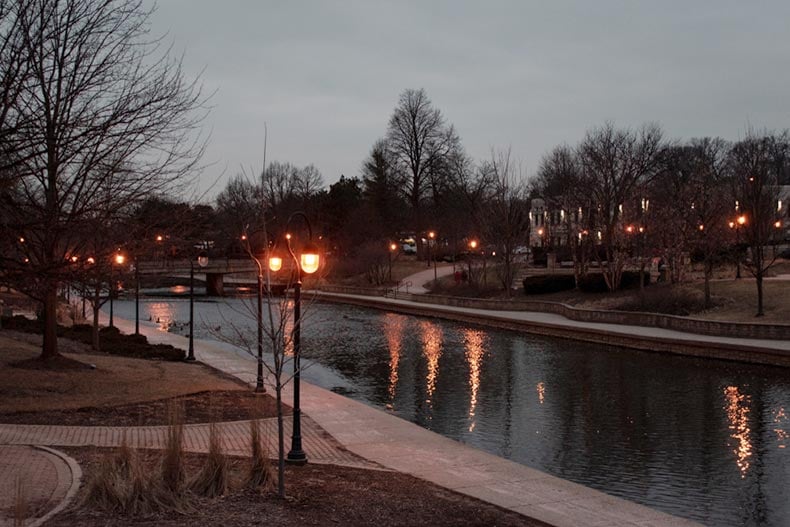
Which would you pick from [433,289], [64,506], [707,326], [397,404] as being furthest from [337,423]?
[433,289]

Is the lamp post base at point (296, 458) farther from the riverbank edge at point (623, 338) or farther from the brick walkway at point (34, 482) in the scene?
the riverbank edge at point (623, 338)

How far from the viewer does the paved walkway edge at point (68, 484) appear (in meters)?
7.76

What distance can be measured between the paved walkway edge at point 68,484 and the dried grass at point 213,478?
53.3 inches

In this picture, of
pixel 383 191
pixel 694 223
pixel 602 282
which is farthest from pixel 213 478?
pixel 383 191

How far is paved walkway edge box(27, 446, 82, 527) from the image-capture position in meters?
7.76

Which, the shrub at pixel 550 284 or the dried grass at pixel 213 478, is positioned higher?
the shrub at pixel 550 284

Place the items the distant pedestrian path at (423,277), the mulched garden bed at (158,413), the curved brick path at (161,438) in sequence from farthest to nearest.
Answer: the distant pedestrian path at (423,277)
the mulched garden bed at (158,413)
the curved brick path at (161,438)

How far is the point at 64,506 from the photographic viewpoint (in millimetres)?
8258

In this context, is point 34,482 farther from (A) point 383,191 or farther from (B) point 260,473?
(A) point 383,191

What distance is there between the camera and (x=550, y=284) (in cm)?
4950

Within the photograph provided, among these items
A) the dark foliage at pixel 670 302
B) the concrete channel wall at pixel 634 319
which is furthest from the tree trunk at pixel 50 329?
the dark foliage at pixel 670 302

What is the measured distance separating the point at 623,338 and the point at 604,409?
12.1m

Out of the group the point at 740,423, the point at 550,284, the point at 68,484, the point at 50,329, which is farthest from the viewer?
the point at 550,284

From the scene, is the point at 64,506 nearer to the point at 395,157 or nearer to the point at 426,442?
the point at 426,442
